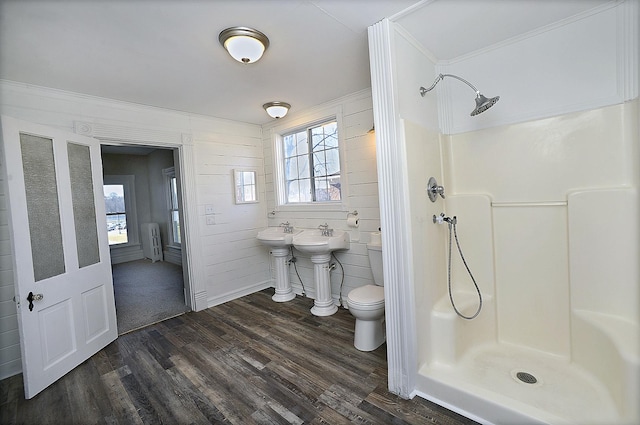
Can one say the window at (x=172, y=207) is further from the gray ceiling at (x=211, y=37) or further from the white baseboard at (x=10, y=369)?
the white baseboard at (x=10, y=369)

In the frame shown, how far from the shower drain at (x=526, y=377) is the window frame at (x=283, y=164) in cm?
205

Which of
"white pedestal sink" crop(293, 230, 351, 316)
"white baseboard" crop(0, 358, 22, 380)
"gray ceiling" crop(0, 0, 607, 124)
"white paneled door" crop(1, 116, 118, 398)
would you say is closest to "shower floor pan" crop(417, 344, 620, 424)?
"white pedestal sink" crop(293, 230, 351, 316)

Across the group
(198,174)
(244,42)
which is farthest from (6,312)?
(244,42)

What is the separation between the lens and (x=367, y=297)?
246cm

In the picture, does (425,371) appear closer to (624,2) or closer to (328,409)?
(328,409)

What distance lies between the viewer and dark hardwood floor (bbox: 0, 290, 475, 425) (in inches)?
69.2

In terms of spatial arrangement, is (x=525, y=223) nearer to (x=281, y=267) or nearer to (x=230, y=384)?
(x=230, y=384)

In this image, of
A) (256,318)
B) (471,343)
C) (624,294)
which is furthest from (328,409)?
(624,294)

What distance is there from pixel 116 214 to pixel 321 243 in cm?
586

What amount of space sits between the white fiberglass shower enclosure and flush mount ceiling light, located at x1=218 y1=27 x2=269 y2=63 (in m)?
0.74

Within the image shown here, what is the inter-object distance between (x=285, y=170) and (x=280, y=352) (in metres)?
2.42

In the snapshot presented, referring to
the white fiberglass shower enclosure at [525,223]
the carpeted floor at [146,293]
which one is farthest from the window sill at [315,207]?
the carpeted floor at [146,293]

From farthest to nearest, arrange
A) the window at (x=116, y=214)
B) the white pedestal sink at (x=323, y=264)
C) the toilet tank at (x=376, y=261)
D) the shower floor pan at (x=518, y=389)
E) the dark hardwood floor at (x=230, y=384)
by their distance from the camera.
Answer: the window at (x=116, y=214), the white pedestal sink at (x=323, y=264), the toilet tank at (x=376, y=261), the dark hardwood floor at (x=230, y=384), the shower floor pan at (x=518, y=389)

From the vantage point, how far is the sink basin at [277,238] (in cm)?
353
